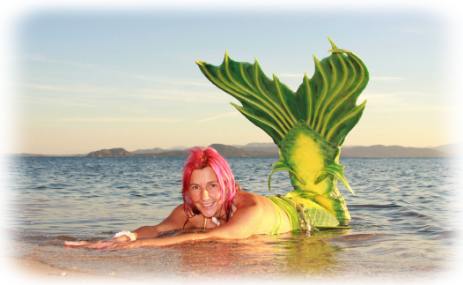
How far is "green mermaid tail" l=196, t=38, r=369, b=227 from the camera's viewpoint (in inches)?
190

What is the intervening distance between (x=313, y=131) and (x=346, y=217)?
44.0 inches

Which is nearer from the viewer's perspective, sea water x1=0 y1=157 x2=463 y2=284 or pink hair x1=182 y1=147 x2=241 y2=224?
sea water x1=0 y1=157 x2=463 y2=284

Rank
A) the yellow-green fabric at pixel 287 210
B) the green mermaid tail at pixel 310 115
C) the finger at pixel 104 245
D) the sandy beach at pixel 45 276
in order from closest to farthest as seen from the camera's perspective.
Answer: the sandy beach at pixel 45 276
the finger at pixel 104 245
the yellow-green fabric at pixel 287 210
the green mermaid tail at pixel 310 115

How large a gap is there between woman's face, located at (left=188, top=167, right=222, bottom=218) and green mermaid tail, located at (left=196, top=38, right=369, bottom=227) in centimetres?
141

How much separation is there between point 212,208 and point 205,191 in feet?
0.62

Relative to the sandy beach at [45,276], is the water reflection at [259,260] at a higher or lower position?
lower

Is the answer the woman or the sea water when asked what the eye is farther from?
the sea water

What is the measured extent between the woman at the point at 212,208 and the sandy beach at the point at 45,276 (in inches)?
29.1

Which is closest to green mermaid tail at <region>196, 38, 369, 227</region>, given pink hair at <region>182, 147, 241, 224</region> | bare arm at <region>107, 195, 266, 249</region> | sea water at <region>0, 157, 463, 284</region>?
sea water at <region>0, 157, 463, 284</region>

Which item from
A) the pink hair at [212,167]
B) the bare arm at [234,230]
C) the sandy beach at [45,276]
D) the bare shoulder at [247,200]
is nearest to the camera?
the sandy beach at [45,276]

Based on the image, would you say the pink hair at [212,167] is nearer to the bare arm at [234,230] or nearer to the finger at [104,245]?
the bare arm at [234,230]

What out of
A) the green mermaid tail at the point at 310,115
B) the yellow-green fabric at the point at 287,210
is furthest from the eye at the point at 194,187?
the green mermaid tail at the point at 310,115

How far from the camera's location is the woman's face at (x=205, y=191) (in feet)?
11.3

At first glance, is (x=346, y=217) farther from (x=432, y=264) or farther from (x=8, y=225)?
(x=8, y=225)
